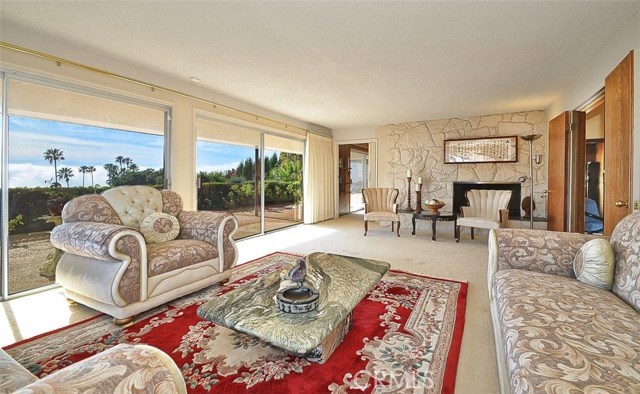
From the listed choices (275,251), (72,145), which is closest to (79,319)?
(72,145)

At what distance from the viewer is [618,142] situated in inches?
86.7

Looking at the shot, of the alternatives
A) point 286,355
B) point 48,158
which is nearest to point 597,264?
point 286,355

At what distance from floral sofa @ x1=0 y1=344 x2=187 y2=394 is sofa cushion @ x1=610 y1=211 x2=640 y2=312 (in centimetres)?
186

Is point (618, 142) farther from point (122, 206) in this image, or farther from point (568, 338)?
point (122, 206)

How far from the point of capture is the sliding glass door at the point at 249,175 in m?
4.23

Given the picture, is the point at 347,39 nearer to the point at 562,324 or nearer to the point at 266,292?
the point at 266,292

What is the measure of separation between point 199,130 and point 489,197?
15.8 ft

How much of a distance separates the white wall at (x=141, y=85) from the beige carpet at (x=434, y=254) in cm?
139

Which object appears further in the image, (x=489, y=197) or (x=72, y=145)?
(x=489, y=197)

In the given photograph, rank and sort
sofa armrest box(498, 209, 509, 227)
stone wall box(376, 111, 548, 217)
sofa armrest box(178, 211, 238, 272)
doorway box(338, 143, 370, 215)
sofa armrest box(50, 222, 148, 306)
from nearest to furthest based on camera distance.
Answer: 1. sofa armrest box(50, 222, 148, 306)
2. sofa armrest box(178, 211, 238, 272)
3. sofa armrest box(498, 209, 509, 227)
4. stone wall box(376, 111, 548, 217)
5. doorway box(338, 143, 370, 215)

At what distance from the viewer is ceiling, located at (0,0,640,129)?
83.5 inches

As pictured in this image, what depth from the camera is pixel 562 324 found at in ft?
3.54

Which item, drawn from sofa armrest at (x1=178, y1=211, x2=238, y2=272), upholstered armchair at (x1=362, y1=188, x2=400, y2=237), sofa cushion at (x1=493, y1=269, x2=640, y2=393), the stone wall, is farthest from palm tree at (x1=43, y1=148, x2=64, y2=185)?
the stone wall

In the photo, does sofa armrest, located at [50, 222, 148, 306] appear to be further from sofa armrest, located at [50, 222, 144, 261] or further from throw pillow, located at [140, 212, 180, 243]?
throw pillow, located at [140, 212, 180, 243]
